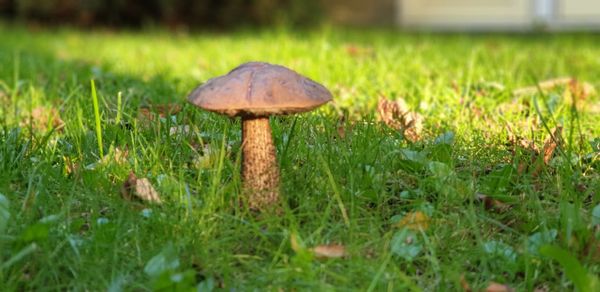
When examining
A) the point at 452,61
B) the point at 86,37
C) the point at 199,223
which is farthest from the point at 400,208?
the point at 86,37

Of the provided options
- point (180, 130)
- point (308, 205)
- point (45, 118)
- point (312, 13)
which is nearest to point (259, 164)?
point (308, 205)

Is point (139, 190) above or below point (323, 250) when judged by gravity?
above

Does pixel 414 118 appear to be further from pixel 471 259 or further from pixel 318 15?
pixel 318 15

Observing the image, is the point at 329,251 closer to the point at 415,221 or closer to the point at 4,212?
the point at 415,221

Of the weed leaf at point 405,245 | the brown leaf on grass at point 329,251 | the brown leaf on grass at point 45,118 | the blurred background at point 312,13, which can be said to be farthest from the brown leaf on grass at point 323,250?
the blurred background at point 312,13

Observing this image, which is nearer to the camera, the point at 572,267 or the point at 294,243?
the point at 572,267
